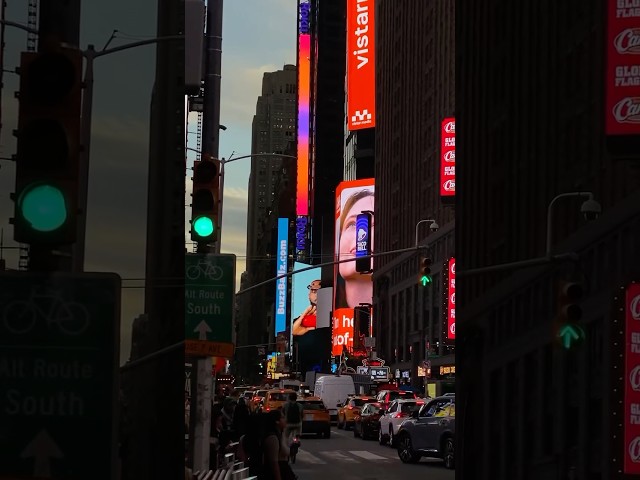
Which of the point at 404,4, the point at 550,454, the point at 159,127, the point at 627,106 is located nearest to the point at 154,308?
the point at 159,127

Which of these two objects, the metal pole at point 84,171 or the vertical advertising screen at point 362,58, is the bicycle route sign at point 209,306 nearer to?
the metal pole at point 84,171

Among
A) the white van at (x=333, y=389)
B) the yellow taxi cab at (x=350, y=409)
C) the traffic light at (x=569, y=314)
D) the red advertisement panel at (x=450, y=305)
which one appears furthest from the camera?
the red advertisement panel at (x=450, y=305)

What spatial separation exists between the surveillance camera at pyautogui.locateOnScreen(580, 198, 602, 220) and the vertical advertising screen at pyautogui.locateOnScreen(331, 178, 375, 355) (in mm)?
122656

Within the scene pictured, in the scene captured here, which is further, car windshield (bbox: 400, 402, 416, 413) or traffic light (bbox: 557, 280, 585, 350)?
car windshield (bbox: 400, 402, 416, 413)

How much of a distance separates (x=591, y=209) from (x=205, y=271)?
16.7ft

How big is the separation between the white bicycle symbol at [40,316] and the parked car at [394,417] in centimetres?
3557

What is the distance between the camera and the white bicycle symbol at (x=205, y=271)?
14.7 metres

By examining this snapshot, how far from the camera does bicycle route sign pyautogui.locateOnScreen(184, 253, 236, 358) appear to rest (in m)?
14.4

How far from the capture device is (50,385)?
482 centimetres

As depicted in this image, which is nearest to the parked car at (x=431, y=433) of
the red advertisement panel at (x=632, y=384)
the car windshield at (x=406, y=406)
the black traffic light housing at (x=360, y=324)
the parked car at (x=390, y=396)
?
the car windshield at (x=406, y=406)

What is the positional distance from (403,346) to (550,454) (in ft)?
312

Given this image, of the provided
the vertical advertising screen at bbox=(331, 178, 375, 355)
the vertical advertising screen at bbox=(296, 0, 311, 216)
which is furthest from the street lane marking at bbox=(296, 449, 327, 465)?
the vertical advertising screen at bbox=(296, 0, 311, 216)

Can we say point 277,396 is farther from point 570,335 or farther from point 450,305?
point 570,335

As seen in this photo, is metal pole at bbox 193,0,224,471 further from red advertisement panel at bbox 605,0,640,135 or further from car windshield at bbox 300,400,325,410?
car windshield at bbox 300,400,325,410
